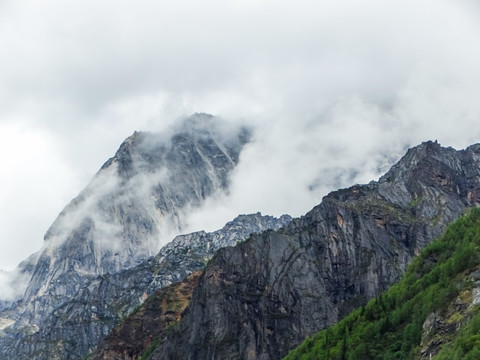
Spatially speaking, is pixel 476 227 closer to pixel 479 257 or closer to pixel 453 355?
pixel 479 257

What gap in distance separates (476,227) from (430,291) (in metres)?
32.3

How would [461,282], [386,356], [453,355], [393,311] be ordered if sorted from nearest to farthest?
[453,355] → [461,282] → [386,356] → [393,311]

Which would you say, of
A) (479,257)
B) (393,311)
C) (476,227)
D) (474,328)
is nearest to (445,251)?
(476,227)

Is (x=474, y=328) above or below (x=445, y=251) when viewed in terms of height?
below

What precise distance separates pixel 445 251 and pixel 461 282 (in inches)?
1627

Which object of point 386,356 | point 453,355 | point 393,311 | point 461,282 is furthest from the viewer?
point 393,311

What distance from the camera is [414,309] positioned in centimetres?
16850

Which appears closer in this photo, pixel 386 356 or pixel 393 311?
pixel 386 356

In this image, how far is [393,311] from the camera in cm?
18050

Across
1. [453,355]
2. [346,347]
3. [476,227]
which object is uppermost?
[476,227]

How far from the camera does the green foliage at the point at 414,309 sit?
15275 cm

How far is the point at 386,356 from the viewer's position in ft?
530

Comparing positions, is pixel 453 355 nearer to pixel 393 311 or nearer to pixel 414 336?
pixel 414 336

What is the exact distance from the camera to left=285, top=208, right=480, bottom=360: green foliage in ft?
501
